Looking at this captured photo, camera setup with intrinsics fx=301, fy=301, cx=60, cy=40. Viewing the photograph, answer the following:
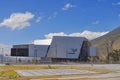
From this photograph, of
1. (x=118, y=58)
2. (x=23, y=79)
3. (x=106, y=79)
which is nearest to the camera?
(x=106, y=79)

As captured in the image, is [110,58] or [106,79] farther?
[110,58]

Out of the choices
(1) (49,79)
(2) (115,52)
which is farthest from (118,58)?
(1) (49,79)

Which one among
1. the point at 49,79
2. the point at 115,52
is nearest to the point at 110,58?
the point at 115,52

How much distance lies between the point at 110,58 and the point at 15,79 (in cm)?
14339

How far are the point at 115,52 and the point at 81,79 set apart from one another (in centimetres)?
13781

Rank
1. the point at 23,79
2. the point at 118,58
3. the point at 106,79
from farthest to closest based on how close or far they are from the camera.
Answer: the point at 118,58 → the point at 23,79 → the point at 106,79

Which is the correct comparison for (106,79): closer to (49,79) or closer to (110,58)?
(49,79)

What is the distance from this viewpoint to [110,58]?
18488 centimetres

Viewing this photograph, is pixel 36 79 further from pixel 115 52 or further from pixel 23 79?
pixel 115 52

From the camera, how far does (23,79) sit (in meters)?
46.6

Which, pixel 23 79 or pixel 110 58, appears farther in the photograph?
pixel 110 58

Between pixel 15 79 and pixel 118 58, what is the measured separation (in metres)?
135

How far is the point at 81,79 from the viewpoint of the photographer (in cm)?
4588

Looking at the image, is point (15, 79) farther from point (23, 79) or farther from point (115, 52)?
point (115, 52)
